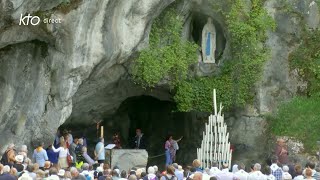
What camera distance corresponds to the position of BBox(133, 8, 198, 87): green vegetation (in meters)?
32.2

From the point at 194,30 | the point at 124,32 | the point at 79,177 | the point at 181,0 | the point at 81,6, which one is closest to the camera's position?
the point at 79,177

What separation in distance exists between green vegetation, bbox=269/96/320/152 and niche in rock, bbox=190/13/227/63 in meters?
3.01

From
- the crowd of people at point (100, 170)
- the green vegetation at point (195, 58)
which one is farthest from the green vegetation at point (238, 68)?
the crowd of people at point (100, 170)

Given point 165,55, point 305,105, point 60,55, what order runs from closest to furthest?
point 60,55 < point 165,55 < point 305,105

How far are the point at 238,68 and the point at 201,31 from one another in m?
2.08

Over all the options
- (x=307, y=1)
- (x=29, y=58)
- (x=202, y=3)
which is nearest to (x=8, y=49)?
(x=29, y=58)

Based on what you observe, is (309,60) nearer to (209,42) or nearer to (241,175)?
(209,42)

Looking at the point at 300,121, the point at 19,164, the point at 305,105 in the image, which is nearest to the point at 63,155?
the point at 19,164

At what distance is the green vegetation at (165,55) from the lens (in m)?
32.2

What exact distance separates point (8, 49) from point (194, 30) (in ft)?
28.3

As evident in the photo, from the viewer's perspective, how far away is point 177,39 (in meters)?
32.9

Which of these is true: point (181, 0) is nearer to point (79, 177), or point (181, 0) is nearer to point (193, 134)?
point (193, 134)

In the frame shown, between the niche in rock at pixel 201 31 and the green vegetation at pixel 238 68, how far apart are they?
918mm

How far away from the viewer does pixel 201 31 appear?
34625mm
